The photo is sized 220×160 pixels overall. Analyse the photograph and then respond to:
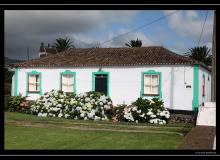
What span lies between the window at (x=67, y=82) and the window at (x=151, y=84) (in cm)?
496

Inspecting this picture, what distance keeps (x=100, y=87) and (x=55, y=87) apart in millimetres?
3286

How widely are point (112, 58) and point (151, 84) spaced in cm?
330

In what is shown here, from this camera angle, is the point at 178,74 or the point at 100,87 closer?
the point at 178,74

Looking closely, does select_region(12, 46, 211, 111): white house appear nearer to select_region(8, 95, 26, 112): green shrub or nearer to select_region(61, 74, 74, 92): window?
select_region(61, 74, 74, 92): window

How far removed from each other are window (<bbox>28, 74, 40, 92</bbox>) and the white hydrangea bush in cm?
286

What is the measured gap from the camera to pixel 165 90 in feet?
60.1

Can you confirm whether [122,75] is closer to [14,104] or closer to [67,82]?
[67,82]

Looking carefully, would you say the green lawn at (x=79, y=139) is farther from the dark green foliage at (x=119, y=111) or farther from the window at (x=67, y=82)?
the window at (x=67, y=82)

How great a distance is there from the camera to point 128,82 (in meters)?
19.3

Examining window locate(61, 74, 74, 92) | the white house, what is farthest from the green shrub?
window locate(61, 74, 74, 92)

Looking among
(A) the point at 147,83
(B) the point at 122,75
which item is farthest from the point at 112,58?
(A) the point at 147,83
